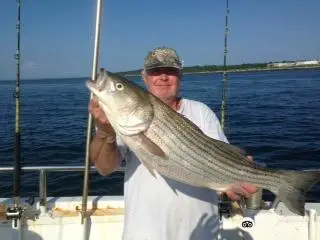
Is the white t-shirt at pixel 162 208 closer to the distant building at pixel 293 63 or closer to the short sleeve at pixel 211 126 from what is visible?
the short sleeve at pixel 211 126

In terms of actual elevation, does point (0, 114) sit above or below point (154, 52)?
below

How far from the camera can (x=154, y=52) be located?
3.77 meters

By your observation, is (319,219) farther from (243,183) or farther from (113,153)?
(113,153)

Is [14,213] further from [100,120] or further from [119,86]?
[119,86]

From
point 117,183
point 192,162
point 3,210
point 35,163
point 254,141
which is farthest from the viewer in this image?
point 254,141

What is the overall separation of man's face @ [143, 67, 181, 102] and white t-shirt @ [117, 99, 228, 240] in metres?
0.63

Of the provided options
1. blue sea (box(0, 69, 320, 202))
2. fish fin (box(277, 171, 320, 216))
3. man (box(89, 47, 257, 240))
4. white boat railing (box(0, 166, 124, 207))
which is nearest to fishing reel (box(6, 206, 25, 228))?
white boat railing (box(0, 166, 124, 207))

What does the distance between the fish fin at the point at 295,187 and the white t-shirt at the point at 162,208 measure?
2.11ft

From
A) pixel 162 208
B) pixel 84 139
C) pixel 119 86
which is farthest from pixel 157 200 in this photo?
pixel 84 139

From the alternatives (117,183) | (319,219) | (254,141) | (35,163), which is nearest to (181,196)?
(319,219)

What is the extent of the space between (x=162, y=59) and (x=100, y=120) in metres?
0.97

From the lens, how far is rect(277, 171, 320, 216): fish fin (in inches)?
132

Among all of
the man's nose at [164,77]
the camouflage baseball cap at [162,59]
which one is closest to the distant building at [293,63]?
the camouflage baseball cap at [162,59]

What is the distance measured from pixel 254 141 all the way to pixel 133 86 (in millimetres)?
15062
